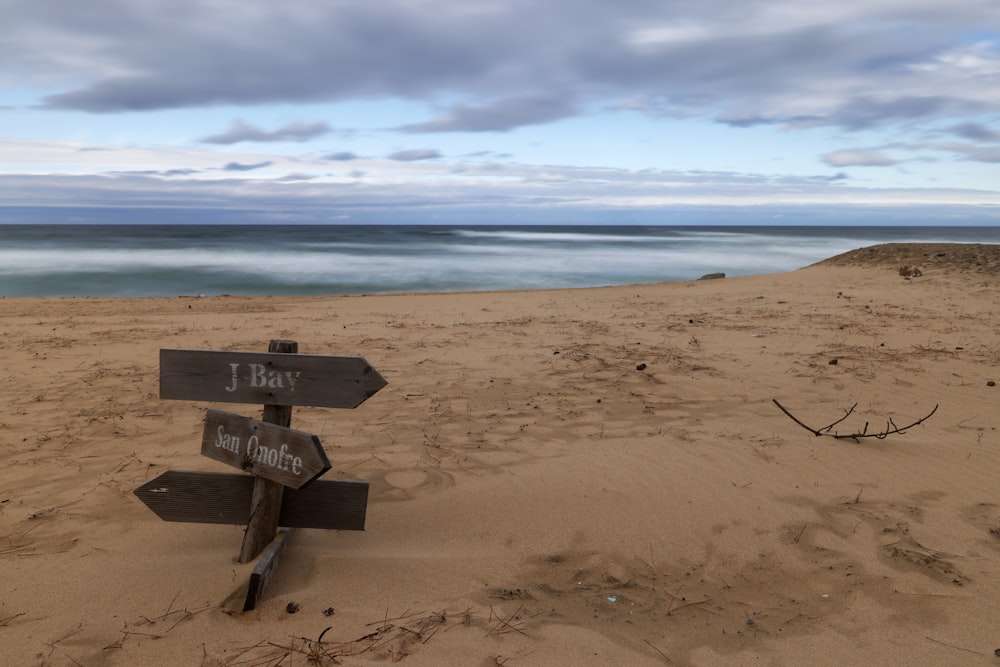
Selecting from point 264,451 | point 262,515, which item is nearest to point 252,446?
point 264,451

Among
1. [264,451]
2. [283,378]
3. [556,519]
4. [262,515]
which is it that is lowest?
[556,519]

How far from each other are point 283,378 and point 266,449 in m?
0.35

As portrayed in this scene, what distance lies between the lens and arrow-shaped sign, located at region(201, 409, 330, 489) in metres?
2.96

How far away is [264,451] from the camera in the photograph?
307cm

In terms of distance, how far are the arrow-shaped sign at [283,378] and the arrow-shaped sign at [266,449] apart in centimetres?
13

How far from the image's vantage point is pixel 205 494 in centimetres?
326

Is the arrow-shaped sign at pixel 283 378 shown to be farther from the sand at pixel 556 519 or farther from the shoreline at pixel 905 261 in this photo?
the shoreline at pixel 905 261

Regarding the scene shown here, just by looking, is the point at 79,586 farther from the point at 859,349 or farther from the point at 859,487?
the point at 859,349

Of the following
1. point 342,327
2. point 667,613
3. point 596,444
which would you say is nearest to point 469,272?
point 342,327

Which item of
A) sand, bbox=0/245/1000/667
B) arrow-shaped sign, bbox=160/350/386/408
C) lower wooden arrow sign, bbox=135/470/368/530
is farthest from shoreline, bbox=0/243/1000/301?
arrow-shaped sign, bbox=160/350/386/408

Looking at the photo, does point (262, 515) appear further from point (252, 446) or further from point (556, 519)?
point (556, 519)

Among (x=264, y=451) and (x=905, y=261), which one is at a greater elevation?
(x=905, y=261)

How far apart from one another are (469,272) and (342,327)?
2143 cm

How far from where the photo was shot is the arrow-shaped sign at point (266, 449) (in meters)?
2.96
